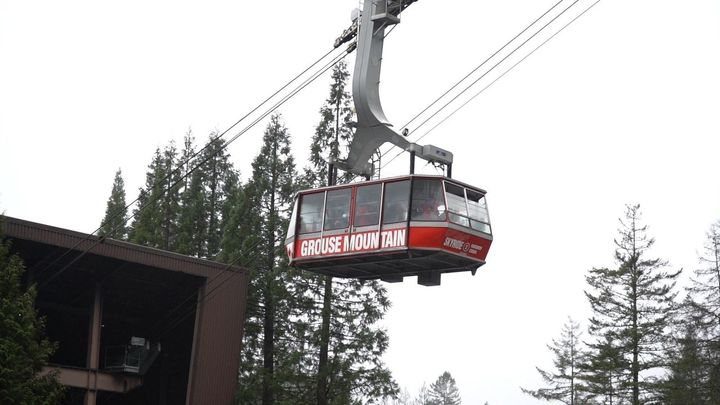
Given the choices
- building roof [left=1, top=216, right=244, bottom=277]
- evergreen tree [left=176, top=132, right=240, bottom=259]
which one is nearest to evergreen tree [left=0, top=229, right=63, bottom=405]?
building roof [left=1, top=216, right=244, bottom=277]

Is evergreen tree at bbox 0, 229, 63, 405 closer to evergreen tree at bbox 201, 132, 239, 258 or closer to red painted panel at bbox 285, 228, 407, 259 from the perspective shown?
red painted panel at bbox 285, 228, 407, 259

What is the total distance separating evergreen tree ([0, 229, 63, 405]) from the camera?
2533cm

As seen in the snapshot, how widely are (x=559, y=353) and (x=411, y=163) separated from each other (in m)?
41.6

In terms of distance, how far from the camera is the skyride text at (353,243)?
22.6 metres

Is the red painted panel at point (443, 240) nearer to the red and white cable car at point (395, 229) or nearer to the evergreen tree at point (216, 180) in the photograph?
the red and white cable car at point (395, 229)

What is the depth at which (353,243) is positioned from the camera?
76.5ft

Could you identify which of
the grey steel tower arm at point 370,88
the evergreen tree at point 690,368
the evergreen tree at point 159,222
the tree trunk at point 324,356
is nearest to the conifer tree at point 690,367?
the evergreen tree at point 690,368

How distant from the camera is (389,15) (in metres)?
26.0

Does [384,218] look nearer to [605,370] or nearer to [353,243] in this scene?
[353,243]

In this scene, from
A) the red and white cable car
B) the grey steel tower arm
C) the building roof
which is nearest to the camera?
the red and white cable car

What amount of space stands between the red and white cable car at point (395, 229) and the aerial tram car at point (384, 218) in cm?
2

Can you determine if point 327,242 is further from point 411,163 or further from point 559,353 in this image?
point 559,353

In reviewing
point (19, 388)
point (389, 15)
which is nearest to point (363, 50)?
point (389, 15)

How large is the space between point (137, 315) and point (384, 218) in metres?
20.2
